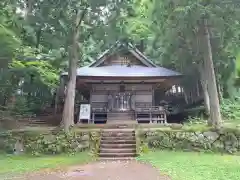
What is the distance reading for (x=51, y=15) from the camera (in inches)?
607

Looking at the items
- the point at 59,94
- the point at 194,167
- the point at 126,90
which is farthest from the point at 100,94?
the point at 194,167

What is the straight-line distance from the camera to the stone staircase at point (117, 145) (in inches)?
538

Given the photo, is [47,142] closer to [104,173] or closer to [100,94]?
[104,173]

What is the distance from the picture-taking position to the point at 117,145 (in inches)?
574

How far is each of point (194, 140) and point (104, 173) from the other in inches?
265

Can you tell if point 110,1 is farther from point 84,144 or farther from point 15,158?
point 15,158

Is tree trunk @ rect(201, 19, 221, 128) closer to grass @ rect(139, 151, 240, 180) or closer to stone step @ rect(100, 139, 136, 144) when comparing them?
grass @ rect(139, 151, 240, 180)

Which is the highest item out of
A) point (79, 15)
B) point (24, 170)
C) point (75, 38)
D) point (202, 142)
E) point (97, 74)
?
point (79, 15)

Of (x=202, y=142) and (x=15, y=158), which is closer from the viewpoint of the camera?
(x=15, y=158)

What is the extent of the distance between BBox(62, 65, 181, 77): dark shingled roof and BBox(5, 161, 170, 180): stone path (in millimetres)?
9913

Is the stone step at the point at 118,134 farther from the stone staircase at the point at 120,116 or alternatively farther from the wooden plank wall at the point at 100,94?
the wooden plank wall at the point at 100,94

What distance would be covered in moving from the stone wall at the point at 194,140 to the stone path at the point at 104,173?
354 cm

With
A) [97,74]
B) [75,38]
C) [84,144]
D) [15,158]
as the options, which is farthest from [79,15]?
[15,158]

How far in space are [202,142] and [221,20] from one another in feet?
20.4
